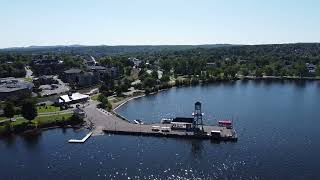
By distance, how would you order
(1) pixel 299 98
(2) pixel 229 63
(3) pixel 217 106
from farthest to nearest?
(2) pixel 229 63 < (1) pixel 299 98 < (3) pixel 217 106

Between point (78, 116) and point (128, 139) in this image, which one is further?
point (78, 116)

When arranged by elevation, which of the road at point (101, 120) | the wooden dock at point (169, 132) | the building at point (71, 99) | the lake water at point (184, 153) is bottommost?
the lake water at point (184, 153)

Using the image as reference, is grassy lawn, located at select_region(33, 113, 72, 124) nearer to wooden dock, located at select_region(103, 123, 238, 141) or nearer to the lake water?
the lake water

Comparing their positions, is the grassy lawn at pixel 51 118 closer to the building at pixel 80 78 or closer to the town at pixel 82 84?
the town at pixel 82 84

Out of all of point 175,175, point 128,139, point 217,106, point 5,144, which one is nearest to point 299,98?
point 217,106

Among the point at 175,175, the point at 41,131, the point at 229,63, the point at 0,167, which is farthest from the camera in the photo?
the point at 229,63

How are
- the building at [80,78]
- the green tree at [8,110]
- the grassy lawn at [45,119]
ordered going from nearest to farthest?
the green tree at [8,110]
the grassy lawn at [45,119]
the building at [80,78]

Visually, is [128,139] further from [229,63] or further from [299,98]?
[229,63]

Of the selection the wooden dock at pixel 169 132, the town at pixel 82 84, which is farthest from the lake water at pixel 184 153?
the town at pixel 82 84

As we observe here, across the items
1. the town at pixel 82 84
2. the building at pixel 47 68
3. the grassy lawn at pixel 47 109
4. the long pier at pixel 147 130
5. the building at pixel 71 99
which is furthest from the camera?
the building at pixel 47 68
